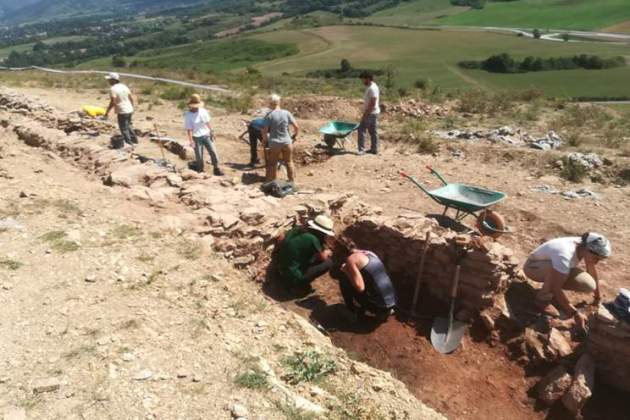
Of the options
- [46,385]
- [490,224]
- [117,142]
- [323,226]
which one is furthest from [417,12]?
[46,385]

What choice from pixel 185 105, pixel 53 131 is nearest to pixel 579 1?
pixel 185 105

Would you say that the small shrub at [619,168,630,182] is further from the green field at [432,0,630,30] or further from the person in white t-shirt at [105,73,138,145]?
the green field at [432,0,630,30]

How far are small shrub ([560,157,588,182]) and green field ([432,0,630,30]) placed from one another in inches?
2560

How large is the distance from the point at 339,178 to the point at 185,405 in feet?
23.1

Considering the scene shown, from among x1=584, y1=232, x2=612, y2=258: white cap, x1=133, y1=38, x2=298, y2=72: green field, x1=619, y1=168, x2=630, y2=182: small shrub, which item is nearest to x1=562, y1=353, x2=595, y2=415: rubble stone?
x1=584, y1=232, x2=612, y2=258: white cap

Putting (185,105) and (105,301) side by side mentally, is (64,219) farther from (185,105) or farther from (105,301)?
(185,105)

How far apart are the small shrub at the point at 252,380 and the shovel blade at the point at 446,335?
8.00ft

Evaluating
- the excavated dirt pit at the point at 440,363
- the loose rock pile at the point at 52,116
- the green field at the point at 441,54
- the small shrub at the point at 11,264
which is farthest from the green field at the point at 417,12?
the small shrub at the point at 11,264

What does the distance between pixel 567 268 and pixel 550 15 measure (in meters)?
79.8

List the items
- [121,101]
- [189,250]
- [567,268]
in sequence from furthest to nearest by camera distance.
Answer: [121,101]
[189,250]
[567,268]

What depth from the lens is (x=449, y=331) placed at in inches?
228

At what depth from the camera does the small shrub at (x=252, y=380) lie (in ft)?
13.0

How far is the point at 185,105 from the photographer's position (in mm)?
17109

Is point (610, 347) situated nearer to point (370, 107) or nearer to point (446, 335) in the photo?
point (446, 335)
